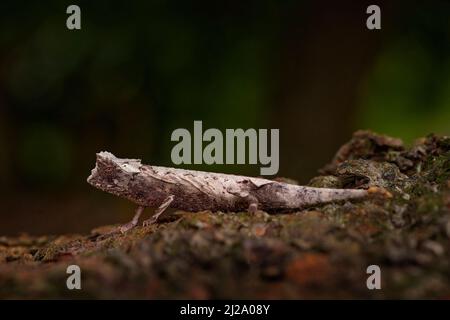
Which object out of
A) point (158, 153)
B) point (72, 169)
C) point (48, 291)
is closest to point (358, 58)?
point (158, 153)

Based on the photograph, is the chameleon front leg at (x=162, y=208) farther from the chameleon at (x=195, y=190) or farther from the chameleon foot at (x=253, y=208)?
the chameleon foot at (x=253, y=208)

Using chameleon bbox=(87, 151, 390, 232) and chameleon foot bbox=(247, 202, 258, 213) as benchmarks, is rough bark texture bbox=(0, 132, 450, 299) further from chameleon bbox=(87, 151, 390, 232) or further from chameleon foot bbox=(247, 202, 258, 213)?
chameleon bbox=(87, 151, 390, 232)

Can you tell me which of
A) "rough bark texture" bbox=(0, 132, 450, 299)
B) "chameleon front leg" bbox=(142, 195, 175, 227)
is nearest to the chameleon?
"chameleon front leg" bbox=(142, 195, 175, 227)

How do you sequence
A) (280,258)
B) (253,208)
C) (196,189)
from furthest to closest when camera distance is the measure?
(196,189)
(253,208)
(280,258)

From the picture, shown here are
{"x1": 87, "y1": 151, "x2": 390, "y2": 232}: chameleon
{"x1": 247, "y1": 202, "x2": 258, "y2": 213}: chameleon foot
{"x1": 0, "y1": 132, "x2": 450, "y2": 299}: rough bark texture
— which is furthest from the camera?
{"x1": 87, "y1": 151, "x2": 390, "y2": 232}: chameleon

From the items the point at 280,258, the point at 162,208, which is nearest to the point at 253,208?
the point at 162,208

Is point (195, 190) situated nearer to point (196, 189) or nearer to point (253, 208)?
point (196, 189)

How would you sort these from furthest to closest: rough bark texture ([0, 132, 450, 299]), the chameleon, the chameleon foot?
1. the chameleon
2. the chameleon foot
3. rough bark texture ([0, 132, 450, 299])
